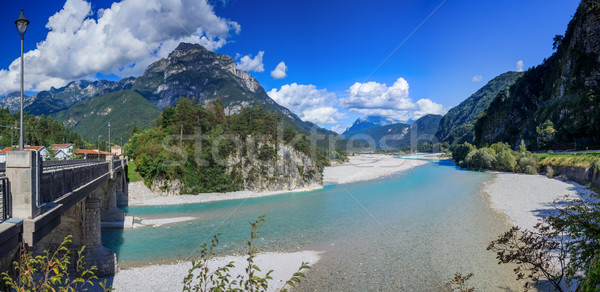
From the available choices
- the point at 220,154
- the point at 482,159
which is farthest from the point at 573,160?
the point at 220,154

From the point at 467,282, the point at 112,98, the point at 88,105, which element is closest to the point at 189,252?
the point at 467,282

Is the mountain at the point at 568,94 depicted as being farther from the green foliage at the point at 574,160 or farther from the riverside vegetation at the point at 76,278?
the riverside vegetation at the point at 76,278

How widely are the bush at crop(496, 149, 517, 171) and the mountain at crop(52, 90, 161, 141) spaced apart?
140m

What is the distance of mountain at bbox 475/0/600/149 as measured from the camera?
61.2 meters

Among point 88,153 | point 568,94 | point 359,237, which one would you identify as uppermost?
point 568,94

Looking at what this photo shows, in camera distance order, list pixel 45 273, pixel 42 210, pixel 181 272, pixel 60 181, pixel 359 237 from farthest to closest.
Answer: pixel 359 237 < pixel 181 272 < pixel 60 181 < pixel 42 210 < pixel 45 273

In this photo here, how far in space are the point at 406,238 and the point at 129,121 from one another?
545 ft

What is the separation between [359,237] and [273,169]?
28.5 metres

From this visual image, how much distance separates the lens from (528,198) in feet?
114

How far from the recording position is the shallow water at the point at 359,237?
15781 millimetres

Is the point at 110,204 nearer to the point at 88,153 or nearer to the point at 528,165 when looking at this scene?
the point at 88,153

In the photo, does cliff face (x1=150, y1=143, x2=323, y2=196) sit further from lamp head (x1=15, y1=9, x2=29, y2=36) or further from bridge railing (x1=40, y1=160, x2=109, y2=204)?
lamp head (x1=15, y1=9, x2=29, y2=36)

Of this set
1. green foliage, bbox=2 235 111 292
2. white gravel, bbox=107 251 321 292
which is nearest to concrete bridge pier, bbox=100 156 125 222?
white gravel, bbox=107 251 321 292

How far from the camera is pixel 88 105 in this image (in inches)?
7559
